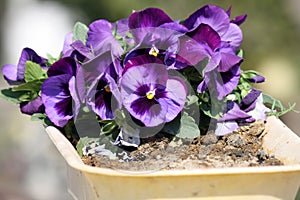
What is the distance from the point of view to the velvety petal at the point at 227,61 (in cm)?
106

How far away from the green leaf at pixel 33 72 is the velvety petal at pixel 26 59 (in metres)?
0.05

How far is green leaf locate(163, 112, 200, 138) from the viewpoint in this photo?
3.41 feet

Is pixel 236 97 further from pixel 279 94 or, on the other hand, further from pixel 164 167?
pixel 279 94

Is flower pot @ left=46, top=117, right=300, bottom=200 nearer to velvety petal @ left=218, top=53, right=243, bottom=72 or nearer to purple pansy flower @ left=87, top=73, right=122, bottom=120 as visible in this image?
purple pansy flower @ left=87, top=73, right=122, bottom=120

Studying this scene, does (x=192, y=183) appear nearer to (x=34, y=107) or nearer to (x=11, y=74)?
(x=34, y=107)

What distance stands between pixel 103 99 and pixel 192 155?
0.18 metres

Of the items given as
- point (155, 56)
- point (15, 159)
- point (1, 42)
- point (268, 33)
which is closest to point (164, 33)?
point (155, 56)

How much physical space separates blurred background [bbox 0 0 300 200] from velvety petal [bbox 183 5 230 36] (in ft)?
3.62

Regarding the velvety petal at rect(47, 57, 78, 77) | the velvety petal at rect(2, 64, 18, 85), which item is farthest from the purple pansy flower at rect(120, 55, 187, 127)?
the velvety petal at rect(2, 64, 18, 85)

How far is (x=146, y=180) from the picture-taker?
2.78 feet

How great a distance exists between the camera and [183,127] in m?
1.04

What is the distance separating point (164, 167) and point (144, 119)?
0.09m

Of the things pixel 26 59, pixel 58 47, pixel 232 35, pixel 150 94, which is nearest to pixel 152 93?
pixel 150 94

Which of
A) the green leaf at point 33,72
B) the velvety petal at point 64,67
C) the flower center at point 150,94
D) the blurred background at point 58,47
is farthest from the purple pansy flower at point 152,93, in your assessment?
the blurred background at point 58,47
